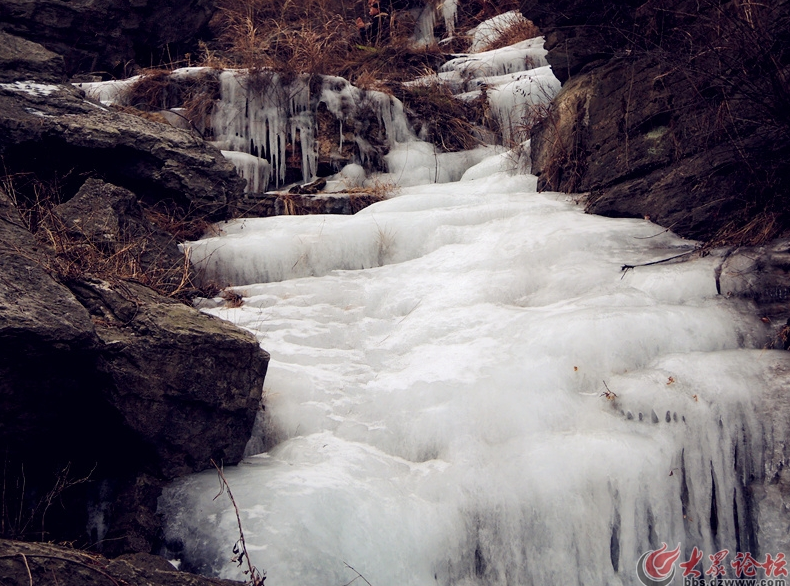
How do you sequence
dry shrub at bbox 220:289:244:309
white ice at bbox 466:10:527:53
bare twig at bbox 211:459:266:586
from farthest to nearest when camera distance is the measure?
white ice at bbox 466:10:527:53, dry shrub at bbox 220:289:244:309, bare twig at bbox 211:459:266:586

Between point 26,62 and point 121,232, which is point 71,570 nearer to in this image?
point 121,232

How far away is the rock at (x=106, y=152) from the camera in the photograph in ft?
13.6

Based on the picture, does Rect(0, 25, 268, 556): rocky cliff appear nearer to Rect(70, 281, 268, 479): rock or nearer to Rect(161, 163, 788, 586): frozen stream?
Rect(70, 281, 268, 479): rock

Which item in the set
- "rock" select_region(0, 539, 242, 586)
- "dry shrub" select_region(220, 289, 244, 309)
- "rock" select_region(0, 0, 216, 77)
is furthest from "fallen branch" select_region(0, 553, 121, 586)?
"rock" select_region(0, 0, 216, 77)

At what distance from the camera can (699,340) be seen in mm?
2977

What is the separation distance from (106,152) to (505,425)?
3.37 m

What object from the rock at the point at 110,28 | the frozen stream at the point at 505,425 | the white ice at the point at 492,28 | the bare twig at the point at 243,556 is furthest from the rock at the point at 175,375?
the white ice at the point at 492,28

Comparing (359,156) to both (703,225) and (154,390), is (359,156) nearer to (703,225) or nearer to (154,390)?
(703,225)

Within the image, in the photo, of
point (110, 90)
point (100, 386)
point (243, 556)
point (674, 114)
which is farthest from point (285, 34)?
point (243, 556)

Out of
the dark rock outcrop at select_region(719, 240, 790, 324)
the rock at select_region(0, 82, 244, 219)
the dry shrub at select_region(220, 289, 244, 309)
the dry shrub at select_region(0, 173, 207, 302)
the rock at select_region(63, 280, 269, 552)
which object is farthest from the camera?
the rock at select_region(0, 82, 244, 219)

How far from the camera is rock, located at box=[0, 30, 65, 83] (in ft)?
15.0

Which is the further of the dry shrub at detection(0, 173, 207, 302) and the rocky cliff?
the dry shrub at detection(0, 173, 207, 302)

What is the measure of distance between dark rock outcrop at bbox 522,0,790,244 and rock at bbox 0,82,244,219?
8.79ft

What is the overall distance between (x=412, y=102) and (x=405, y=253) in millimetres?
3176
